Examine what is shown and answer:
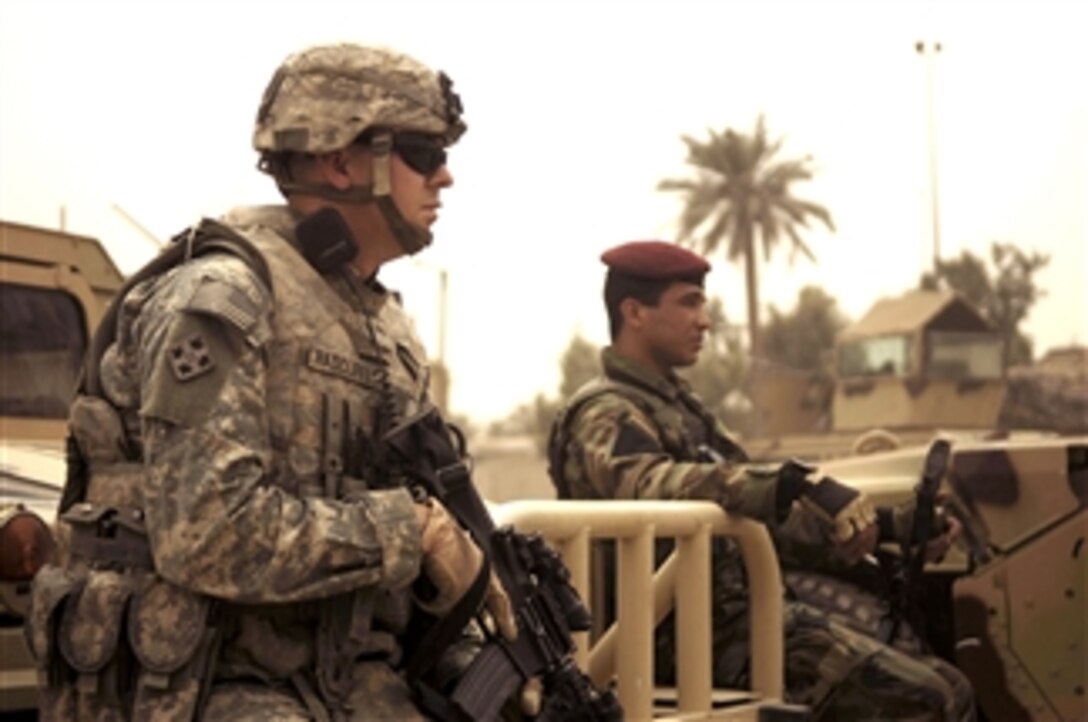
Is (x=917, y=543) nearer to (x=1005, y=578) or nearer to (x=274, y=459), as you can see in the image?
(x=1005, y=578)

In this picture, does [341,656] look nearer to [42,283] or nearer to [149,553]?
[149,553]

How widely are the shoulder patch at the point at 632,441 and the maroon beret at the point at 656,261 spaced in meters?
0.49

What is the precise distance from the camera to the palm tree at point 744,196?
42844mm

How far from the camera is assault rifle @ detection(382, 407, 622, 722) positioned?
2.95m

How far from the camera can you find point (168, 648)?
2.70 meters

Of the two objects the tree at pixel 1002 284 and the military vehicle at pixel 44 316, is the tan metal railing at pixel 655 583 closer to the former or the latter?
the military vehicle at pixel 44 316

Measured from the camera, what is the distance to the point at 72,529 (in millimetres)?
2873

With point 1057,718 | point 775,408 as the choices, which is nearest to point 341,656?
point 1057,718

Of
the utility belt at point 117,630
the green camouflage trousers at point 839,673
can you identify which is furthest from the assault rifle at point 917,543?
the utility belt at point 117,630

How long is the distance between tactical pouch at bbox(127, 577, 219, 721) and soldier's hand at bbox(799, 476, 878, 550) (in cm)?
183

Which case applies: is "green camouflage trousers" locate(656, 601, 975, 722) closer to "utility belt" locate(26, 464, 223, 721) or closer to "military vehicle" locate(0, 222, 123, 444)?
"utility belt" locate(26, 464, 223, 721)

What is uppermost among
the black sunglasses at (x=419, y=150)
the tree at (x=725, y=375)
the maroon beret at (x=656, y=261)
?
the black sunglasses at (x=419, y=150)

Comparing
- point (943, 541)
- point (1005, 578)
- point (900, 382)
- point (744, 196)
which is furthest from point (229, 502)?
point (744, 196)

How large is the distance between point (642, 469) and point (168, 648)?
75.7 inches
